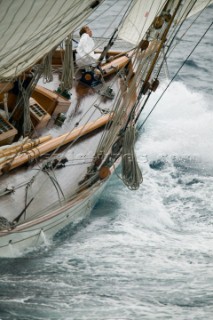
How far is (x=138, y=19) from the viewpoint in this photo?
17.9 m

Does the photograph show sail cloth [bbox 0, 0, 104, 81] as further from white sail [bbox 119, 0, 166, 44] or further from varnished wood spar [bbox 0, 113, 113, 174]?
white sail [bbox 119, 0, 166, 44]

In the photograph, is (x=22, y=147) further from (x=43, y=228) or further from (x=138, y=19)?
(x=138, y=19)

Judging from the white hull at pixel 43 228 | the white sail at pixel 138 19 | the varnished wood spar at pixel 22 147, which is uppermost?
the white sail at pixel 138 19

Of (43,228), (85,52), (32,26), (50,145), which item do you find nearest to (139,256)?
A: (43,228)

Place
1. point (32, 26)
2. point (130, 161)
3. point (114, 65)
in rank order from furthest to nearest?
point (114, 65) < point (130, 161) < point (32, 26)

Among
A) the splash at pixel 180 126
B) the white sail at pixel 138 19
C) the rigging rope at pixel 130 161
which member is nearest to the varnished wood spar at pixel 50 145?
the rigging rope at pixel 130 161

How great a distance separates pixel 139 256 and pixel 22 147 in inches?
123

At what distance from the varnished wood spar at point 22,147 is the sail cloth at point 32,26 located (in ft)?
6.83

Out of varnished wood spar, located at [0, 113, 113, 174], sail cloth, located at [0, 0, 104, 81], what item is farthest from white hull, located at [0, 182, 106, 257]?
sail cloth, located at [0, 0, 104, 81]

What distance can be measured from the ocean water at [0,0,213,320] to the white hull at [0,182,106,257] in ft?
0.69

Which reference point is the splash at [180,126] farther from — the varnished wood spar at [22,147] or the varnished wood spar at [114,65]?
the varnished wood spar at [22,147]

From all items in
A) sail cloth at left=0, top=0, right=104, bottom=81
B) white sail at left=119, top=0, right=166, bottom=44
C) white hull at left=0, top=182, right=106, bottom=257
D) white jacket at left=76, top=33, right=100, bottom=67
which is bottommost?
white hull at left=0, top=182, right=106, bottom=257

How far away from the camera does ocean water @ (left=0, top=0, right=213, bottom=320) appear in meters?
12.9

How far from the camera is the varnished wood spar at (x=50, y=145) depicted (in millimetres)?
14664
